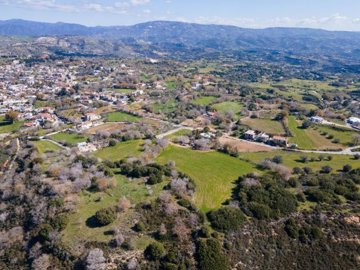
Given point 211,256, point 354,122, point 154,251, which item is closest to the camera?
point 154,251

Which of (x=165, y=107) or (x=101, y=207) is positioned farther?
(x=165, y=107)

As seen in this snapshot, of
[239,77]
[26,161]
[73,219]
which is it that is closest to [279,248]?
[73,219]

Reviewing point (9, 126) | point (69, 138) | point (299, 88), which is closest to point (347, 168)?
point (69, 138)

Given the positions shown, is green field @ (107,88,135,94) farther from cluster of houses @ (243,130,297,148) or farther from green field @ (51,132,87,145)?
cluster of houses @ (243,130,297,148)

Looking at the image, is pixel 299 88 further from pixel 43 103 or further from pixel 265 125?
pixel 43 103

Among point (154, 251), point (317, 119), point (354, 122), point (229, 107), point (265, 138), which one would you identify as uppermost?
point (154, 251)

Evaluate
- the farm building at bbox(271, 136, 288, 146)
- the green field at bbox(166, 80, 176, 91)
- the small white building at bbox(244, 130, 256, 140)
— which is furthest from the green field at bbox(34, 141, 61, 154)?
the green field at bbox(166, 80, 176, 91)

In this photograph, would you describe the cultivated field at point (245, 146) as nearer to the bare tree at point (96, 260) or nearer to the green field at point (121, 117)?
the green field at point (121, 117)
